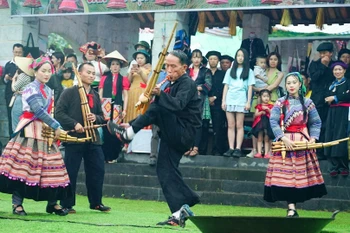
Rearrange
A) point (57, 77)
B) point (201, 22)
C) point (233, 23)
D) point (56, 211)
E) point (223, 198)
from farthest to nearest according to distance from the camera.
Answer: point (201, 22) → point (233, 23) → point (57, 77) → point (223, 198) → point (56, 211)

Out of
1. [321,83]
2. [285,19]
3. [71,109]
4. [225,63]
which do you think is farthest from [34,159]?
[285,19]

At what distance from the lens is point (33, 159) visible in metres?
9.41

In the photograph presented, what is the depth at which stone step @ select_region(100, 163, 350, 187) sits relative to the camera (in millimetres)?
12406

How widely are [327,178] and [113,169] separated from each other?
3.50m

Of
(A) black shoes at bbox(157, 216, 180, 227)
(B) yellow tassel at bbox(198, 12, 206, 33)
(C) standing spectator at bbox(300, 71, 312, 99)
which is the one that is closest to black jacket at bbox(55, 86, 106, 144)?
(A) black shoes at bbox(157, 216, 180, 227)

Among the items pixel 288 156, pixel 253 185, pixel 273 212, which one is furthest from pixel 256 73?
pixel 288 156

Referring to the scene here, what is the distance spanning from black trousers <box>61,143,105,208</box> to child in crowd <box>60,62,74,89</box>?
5039 mm

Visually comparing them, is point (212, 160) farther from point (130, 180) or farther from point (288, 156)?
point (288, 156)

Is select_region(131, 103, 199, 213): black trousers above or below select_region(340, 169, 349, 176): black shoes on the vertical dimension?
above

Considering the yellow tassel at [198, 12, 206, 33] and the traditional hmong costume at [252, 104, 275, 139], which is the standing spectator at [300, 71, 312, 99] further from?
the yellow tassel at [198, 12, 206, 33]

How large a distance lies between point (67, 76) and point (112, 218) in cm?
626

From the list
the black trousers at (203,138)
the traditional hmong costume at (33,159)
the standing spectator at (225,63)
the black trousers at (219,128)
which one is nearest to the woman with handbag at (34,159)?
the traditional hmong costume at (33,159)

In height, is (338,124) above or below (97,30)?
below

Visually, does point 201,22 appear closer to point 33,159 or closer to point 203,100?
point 203,100
